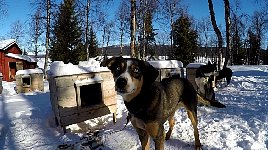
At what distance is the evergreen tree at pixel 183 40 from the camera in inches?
1305

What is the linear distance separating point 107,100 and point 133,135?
1555 mm

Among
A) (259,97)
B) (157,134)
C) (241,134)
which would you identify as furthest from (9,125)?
(259,97)

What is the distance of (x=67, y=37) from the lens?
30875mm

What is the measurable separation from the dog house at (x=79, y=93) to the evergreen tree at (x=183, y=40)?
27263 mm

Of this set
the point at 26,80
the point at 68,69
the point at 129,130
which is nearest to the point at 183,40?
the point at 26,80

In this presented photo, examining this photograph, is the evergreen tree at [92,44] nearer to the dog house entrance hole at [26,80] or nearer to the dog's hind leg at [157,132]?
the dog house entrance hole at [26,80]

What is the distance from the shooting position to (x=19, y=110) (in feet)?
24.8

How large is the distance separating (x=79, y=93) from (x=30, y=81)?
1276 centimetres

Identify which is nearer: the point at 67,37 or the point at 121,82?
the point at 121,82

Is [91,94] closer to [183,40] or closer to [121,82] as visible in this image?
[121,82]

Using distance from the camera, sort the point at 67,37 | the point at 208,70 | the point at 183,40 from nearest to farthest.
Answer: the point at 208,70 < the point at 67,37 < the point at 183,40

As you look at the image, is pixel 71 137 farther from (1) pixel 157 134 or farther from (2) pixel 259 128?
(2) pixel 259 128

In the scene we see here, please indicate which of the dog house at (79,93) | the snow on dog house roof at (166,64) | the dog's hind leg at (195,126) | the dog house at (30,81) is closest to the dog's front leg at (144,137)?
the dog's hind leg at (195,126)

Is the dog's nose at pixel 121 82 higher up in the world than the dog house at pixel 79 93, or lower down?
higher up
